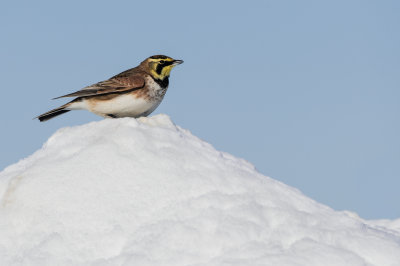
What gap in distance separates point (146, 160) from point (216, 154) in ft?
4.24

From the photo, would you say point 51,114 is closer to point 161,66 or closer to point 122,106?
point 122,106

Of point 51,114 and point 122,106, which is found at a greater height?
point 122,106

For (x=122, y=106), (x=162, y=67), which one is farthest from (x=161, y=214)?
(x=162, y=67)

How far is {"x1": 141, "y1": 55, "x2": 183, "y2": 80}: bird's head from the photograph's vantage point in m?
14.8

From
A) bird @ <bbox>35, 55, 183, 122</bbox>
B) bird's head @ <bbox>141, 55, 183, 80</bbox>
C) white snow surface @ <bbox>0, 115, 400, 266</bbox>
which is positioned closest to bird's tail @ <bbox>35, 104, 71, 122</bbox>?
bird @ <bbox>35, 55, 183, 122</bbox>

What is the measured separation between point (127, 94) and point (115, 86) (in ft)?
1.41

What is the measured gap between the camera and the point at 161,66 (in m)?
14.9

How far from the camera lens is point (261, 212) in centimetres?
922

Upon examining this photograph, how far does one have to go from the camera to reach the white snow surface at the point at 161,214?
8539 mm

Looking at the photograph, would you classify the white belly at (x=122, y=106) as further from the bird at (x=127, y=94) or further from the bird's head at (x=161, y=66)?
the bird's head at (x=161, y=66)

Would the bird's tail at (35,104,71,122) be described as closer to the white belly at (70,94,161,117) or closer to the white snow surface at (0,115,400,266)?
the white belly at (70,94,161,117)

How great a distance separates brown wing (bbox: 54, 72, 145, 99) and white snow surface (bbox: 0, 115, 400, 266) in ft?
11.3

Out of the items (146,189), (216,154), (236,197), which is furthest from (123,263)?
(216,154)

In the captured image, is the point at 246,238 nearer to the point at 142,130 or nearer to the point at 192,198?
the point at 192,198
